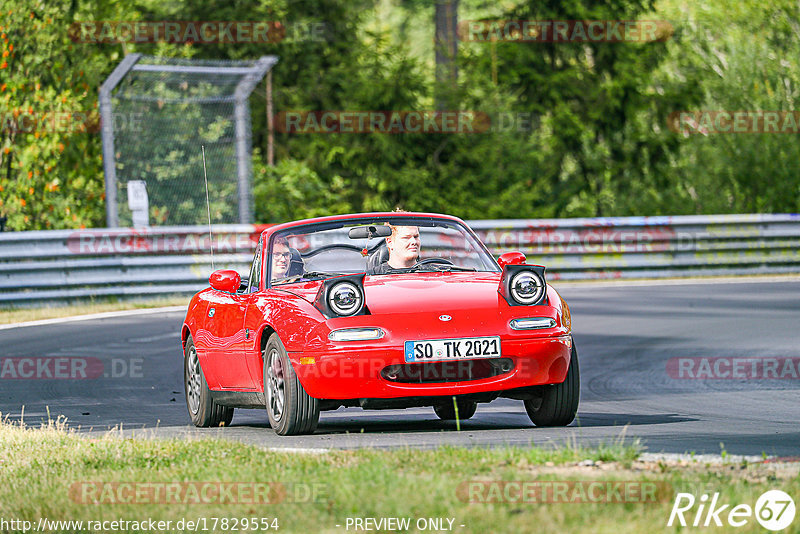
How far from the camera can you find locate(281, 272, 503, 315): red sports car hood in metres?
7.93

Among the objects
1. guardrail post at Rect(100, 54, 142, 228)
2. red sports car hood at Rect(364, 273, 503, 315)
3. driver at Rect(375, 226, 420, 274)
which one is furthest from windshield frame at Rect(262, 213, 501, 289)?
guardrail post at Rect(100, 54, 142, 228)

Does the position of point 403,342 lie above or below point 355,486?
above

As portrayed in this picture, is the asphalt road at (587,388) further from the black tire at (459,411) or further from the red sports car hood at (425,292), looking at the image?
the red sports car hood at (425,292)

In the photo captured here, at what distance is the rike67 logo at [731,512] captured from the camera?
186 inches

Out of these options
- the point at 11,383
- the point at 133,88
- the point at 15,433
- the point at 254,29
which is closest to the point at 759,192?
the point at 254,29

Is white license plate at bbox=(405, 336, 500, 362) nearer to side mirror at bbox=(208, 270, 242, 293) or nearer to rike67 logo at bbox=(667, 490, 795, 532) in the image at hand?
side mirror at bbox=(208, 270, 242, 293)

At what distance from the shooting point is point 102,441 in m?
7.70

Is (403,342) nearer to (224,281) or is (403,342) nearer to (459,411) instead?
(224,281)

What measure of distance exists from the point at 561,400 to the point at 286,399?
1.60m

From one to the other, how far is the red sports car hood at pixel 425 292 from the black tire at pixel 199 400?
1.34 metres

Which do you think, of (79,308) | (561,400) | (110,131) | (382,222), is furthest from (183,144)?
(561,400)

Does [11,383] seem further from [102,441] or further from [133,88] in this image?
[133,88]

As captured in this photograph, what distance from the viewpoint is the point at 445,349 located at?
7.79 m

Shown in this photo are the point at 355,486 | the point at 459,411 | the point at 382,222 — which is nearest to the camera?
Answer: the point at 355,486
